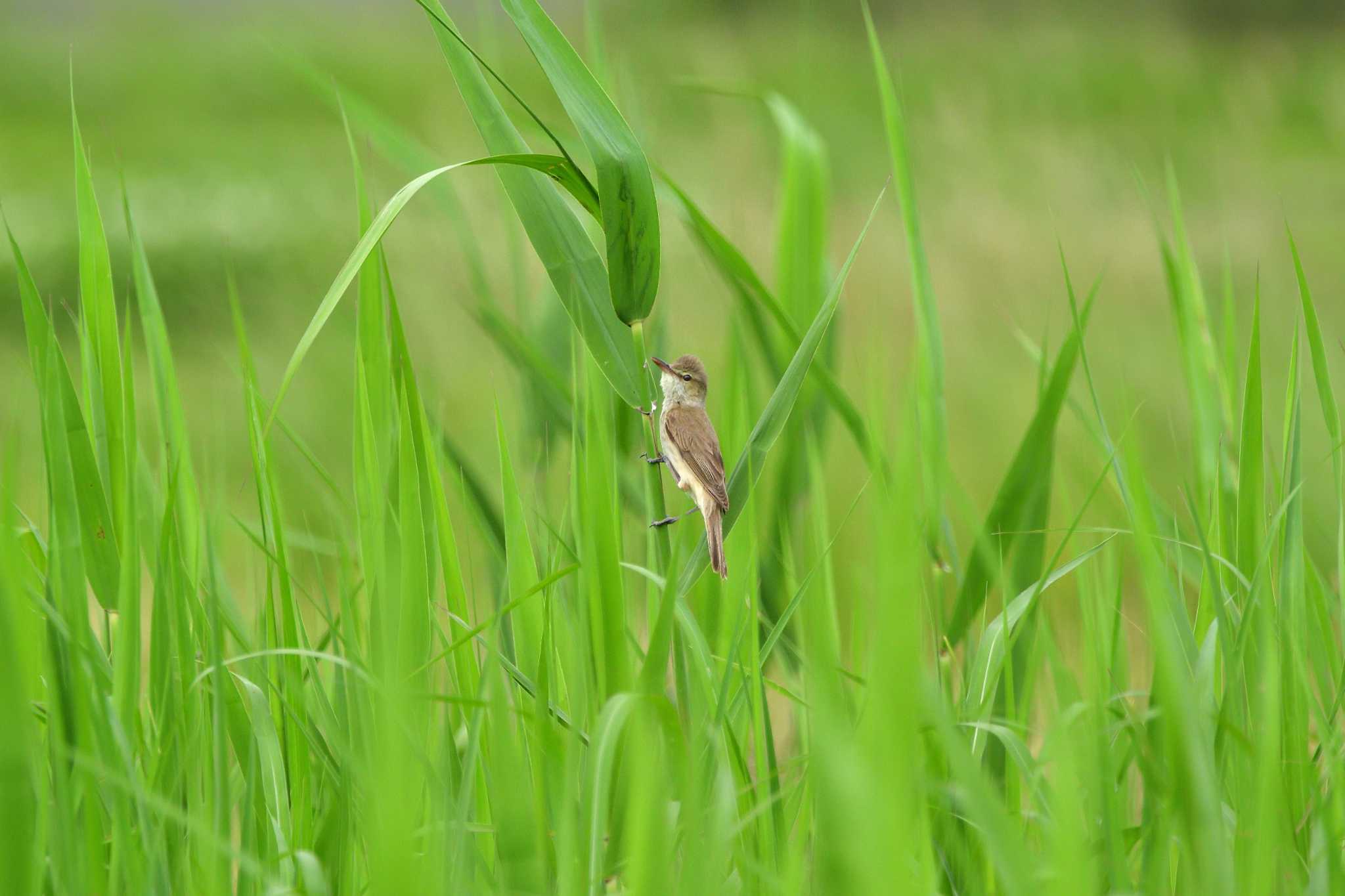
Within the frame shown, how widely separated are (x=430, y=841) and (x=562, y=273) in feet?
1.04

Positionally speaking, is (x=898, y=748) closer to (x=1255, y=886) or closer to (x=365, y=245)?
(x=1255, y=886)

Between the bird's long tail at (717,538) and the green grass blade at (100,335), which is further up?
the green grass blade at (100,335)

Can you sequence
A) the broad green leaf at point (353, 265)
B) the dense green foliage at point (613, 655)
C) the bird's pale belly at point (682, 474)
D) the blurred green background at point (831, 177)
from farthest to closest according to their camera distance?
the blurred green background at point (831, 177), the bird's pale belly at point (682, 474), the broad green leaf at point (353, 265), the dense green foliage at point (613, 655)

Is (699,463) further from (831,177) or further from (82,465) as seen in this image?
Answer: (831,177)

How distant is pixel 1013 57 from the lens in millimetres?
3885

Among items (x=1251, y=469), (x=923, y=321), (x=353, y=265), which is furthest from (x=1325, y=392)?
(x=353, y=265)

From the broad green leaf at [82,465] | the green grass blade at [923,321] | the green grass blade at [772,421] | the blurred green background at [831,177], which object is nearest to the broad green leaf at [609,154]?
the green grass blade at [772,421]

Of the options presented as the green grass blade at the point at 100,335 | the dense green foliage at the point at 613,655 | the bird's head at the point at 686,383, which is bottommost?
the dense green foliage at the point at 613,655

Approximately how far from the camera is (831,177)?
103 inches

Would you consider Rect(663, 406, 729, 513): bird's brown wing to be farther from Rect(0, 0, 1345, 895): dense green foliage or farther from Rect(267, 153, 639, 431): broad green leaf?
Rect(267, 153, 639, 431): broad green leaf

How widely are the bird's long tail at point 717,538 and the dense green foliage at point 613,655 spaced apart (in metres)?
0.02

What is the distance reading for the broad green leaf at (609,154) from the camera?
1.87 ft

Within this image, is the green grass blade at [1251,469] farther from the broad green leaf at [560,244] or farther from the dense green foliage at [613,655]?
the broad green leaf at [560,244]

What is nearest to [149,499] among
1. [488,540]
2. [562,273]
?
[488,540]
